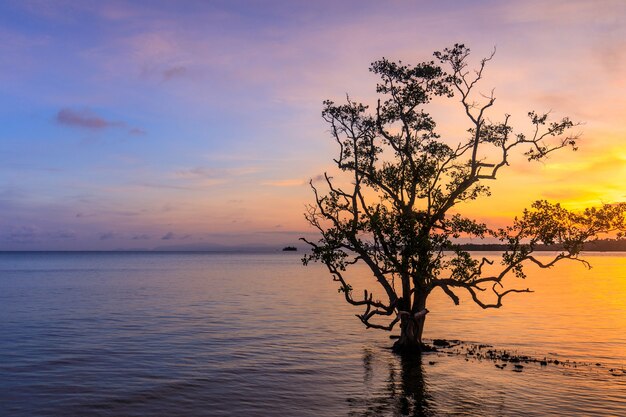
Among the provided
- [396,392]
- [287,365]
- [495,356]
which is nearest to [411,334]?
[495,356]

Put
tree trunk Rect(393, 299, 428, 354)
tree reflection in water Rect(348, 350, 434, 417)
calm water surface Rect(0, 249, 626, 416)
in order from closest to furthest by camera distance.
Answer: tree reflection in water Rect(348, 350, 434, 417) → calm water surface Rect(0, 249, 626, 416) → tree trunk Rect(393, 299, 428, 354)

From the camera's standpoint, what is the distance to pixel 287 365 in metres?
39.9

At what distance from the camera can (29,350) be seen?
1784 inches

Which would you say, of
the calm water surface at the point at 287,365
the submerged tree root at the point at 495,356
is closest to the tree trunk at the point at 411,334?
the submerged tree root at the point at 495,356

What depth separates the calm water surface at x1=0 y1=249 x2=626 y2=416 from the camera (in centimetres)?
2972

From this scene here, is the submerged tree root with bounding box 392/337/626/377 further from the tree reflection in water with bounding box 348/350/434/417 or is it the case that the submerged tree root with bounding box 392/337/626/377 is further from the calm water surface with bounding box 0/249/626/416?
the tree reflection in water with bounding box 348/350/434/417

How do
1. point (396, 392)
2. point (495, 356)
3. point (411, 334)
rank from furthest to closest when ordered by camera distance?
point (495, 356), point (411, 334), point (396, 392)

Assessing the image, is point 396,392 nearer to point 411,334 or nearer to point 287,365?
point 411,334

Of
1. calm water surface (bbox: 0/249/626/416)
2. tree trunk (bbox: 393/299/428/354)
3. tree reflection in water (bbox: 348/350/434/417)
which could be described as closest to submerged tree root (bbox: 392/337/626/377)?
tree trunk (bbox: 393/299/428/354)

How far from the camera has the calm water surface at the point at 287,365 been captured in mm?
29719

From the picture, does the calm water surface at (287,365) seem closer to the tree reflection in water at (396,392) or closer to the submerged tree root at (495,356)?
the tree reflection in water at (396,392)

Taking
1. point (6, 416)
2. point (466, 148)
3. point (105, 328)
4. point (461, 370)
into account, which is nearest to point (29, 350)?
point (105, 328)

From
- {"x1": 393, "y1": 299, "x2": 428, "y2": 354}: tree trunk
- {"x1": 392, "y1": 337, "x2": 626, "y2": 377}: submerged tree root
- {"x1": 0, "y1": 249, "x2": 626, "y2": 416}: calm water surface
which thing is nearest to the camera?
{"x1": 0, "y1": 249, "x2": 626, "y2": 416}: calm water surface

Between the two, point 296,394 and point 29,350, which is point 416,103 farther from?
point 29,350
